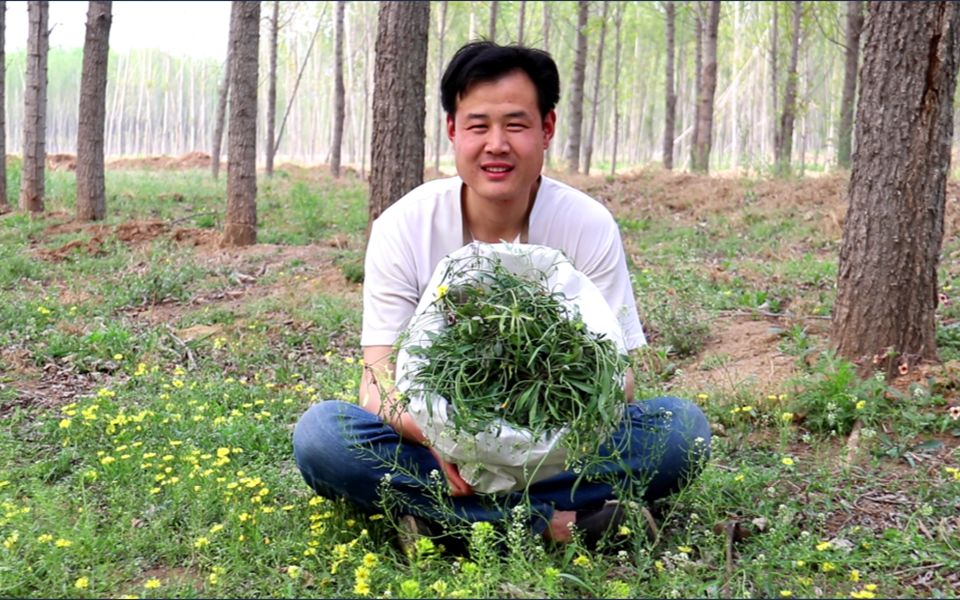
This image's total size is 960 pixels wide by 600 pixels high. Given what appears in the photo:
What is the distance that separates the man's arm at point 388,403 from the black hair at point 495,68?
0.75 m

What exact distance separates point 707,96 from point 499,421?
40.0ft

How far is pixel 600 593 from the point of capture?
2.29 m

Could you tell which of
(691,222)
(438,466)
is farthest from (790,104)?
(438,466)

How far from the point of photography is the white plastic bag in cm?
224

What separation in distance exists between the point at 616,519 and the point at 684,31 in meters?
26.6

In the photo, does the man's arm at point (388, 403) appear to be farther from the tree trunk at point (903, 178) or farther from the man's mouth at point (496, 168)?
the tree trunk at point (903, 178)

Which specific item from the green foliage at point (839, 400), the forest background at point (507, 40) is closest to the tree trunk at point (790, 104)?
the forest background at point (507, 40)

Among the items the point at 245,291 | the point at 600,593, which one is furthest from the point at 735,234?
the point at 600,593

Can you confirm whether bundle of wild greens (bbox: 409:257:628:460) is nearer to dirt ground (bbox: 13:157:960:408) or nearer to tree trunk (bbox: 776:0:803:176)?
dirt ground (bbox: 13:157:960:408)

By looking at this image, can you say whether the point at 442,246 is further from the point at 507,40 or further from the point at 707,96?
the point at 507,40

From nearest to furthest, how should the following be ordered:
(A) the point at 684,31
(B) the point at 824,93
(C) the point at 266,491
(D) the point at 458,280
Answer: (D) the point at 458,280, (C) the point at 266,491, (A) the point at 684,31, (B) the point at 824,93

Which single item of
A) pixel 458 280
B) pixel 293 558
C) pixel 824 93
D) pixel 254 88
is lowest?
pixel 293 558

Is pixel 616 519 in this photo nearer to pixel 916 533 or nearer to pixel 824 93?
pixel 916 533

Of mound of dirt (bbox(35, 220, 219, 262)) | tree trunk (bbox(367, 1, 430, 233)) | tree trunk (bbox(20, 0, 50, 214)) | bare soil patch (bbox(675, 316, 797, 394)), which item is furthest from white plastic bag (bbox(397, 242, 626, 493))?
tree trunk (bbox(20, 0, 50, 214))
